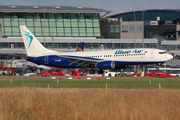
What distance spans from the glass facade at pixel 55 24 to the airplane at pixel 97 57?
5947 centimetres

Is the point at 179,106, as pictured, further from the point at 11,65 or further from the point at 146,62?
the point at 11,65

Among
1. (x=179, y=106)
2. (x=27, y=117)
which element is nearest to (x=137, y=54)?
(x=179, y=106)

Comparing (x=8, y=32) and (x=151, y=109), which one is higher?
(x=8, y=32)

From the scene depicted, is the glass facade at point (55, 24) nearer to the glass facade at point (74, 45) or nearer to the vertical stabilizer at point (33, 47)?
the glass facade at point (74, 45)

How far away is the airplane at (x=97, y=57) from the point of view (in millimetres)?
59656

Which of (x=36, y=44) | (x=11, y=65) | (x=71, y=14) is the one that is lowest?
(x=11, y=65)

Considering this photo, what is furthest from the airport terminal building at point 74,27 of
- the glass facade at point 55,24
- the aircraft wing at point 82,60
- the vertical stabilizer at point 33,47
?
the aircraft wing at point 82,60

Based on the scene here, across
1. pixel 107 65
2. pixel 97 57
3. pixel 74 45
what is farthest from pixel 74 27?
pixel 107 65

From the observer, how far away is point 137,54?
59906 mm

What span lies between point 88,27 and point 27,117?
114367mm

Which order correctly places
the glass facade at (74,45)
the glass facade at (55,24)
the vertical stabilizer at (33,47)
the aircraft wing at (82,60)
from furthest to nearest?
the glass facade at (55,24) → the glass facade at (74,45) → the vertical stabilizer at (33,47) → the aircraft wing at (82,60)

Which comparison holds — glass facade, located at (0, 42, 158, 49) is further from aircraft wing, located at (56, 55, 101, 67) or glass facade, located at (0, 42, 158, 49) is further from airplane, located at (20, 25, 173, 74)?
aircraft wing, located at (56, 55, 101, 67)

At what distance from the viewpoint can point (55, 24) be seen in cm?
13088

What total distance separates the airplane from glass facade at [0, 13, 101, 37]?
59.5 meters
